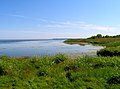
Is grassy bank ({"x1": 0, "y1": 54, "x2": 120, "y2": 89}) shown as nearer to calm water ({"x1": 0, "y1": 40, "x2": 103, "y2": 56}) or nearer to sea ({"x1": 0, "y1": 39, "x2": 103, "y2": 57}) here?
sea ({"x1": 0, "y1": 39, "x2": 103, "y2": 57})

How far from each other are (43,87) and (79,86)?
1.94m

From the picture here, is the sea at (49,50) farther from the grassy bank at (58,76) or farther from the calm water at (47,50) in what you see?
the grassy bank at (58,76)

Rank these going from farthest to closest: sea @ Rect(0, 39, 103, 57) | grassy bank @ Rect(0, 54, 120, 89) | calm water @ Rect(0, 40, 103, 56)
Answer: calm water @ Rect(0, 40, 103, 56) → sea @ Rect(0, 39, 103, 57) → grassy bank @ Rect(0, 54, 120, 89)

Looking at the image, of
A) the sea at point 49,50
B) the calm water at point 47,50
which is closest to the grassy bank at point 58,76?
the sea at point 49,50

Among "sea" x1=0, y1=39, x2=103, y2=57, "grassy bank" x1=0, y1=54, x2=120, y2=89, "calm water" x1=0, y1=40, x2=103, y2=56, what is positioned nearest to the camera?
"grassy bank" x1=0, y1=54, x2=120, y2=89

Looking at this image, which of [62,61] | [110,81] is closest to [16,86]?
[110,81]

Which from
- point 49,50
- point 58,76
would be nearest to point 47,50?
point 49,50

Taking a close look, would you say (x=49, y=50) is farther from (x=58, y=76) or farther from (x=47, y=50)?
(x=58, y=76)

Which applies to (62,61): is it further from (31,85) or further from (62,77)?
(31,85)

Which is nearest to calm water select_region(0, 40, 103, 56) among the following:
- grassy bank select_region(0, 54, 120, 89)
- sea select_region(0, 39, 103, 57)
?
sea select_region(0, 39, 103, 57)

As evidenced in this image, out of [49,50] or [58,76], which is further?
[49,50]

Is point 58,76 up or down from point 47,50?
up

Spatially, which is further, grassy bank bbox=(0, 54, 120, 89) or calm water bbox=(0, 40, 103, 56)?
calm water bbox=(0, 40, 103, 56)

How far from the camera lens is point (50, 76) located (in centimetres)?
1459
